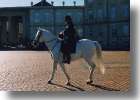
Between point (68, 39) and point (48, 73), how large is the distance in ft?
1.42

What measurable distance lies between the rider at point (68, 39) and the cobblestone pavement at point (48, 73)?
0.13 meters

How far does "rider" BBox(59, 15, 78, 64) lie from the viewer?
7044cm

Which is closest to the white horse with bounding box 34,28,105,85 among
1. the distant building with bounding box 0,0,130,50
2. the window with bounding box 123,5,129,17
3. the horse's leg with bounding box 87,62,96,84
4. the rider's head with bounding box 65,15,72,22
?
the horse's leg with bounding box 87,62,96,84

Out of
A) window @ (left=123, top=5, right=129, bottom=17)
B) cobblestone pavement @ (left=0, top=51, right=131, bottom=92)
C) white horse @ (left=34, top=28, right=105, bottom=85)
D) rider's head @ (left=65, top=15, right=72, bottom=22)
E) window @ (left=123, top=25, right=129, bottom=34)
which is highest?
window @ (left=123, top=5, right=129, bottom=17)

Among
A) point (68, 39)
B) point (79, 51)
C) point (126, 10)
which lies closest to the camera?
point (126, 10)

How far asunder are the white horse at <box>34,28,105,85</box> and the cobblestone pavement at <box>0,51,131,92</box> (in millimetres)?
49

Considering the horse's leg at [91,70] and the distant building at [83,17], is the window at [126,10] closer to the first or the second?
the distant building at [83,17]

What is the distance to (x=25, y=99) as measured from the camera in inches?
2768

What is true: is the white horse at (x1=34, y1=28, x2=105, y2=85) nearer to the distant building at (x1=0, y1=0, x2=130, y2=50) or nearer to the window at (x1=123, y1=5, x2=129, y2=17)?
the distant building at (x1=0, y1=0, x2=130, y2=50)

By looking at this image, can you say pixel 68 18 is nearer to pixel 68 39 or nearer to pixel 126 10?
pixel 68 39

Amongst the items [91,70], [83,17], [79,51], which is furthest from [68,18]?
[91,70]

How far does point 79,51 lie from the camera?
70625mm

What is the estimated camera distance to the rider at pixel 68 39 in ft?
231

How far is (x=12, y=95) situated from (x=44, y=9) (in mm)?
1003
